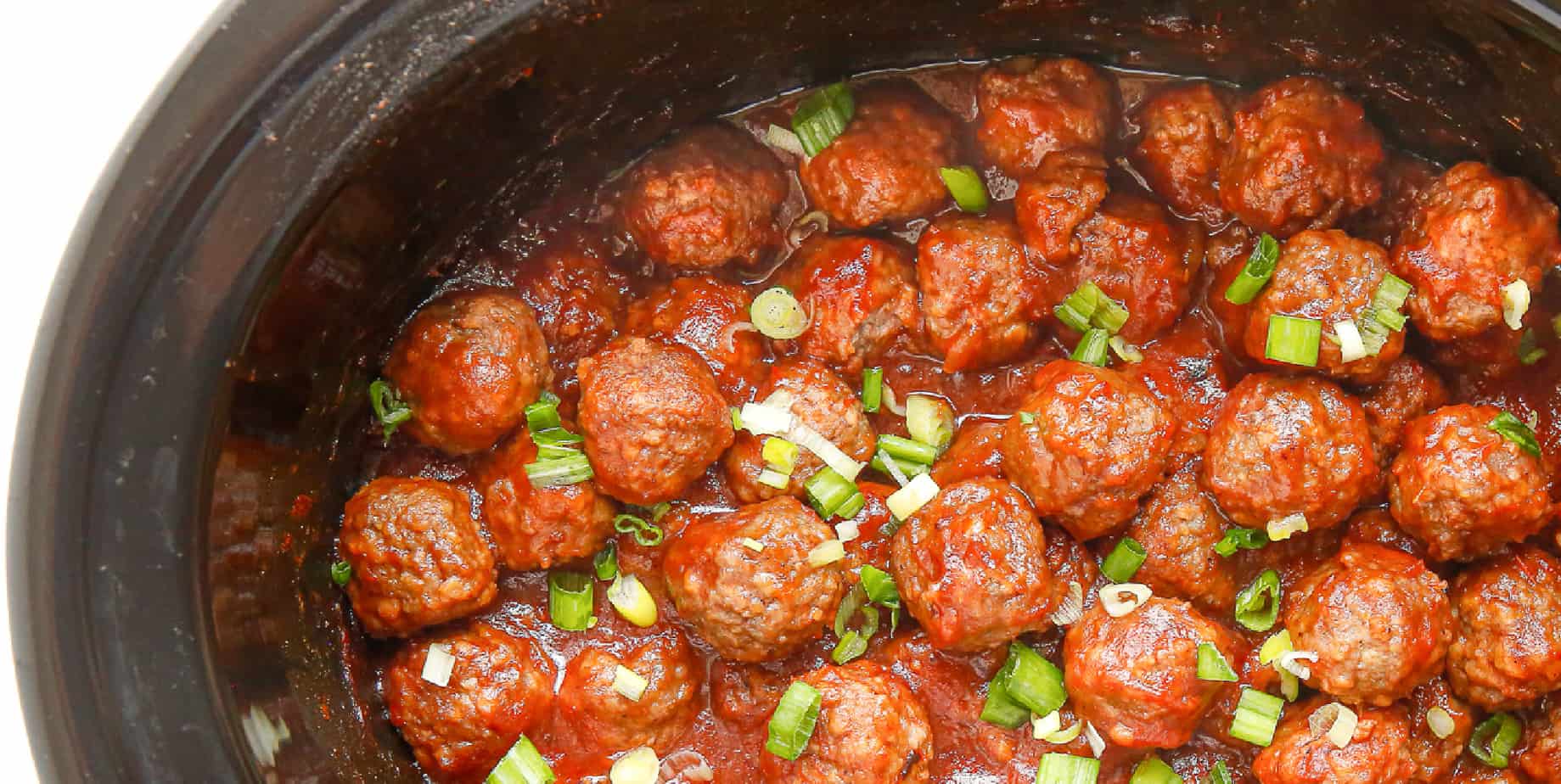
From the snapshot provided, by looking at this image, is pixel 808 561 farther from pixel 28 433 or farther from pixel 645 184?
pixel 28 433

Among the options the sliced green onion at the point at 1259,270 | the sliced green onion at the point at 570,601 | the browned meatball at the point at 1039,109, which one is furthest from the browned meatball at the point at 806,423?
the sliced green onion at the point at 1259,270

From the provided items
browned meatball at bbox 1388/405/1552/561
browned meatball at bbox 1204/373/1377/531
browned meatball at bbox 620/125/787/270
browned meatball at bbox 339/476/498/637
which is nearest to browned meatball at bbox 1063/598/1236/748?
browned meatball at bbox 1204/373/1377/531

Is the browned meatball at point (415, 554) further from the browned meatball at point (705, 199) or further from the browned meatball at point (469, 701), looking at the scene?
the browned meatball at point (705, 199)

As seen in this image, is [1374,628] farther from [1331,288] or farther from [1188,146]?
[1188,146]

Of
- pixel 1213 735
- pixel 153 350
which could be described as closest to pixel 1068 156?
pixel 1213 735

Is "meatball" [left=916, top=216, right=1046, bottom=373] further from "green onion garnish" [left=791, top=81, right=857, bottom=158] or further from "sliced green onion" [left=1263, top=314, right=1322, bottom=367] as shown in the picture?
"sliced green onion" [left=1263, top=314, right=1322, bottom=367]

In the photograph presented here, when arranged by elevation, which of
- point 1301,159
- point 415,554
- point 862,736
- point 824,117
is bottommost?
point 862,736

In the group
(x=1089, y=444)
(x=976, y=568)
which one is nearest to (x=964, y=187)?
(x=1089, y=444)
